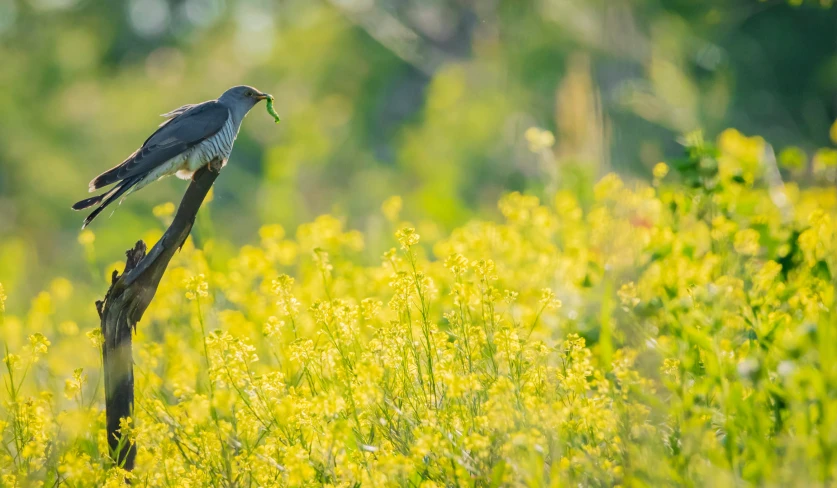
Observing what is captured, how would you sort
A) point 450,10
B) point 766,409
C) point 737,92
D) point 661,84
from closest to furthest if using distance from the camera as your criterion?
point 766,409 → point 661,84 → point 737,92 → point 450,10

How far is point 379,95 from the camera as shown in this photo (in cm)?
1505

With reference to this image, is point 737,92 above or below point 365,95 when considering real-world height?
below

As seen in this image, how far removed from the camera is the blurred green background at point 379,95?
29.9 ft

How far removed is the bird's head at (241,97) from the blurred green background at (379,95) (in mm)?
2097

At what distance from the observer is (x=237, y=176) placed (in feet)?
43.3

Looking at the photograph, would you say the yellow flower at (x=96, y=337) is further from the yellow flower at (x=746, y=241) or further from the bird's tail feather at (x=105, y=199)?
the yellow flower at (x=746, y=241)

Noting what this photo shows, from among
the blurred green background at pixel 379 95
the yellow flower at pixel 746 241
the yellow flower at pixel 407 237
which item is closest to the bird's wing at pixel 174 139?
the yellow flower at pixel 407 237

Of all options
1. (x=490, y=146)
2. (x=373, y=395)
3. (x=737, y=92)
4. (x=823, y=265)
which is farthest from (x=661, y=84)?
(x=373, y=395)

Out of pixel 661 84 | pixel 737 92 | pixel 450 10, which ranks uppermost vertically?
pixel 450 10

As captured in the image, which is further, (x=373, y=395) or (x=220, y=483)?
(x=220, y=483)

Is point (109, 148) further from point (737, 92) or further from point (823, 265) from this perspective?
point (823, 265)

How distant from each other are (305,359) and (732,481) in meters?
1.52

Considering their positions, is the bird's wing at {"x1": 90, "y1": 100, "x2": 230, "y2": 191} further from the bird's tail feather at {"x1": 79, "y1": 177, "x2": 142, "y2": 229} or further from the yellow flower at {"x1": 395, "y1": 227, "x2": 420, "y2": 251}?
the yellow flower at {"x1": 395, "y1": 227, "x2": 420, "y2": 251}

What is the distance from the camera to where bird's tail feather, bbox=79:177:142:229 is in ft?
11.0
